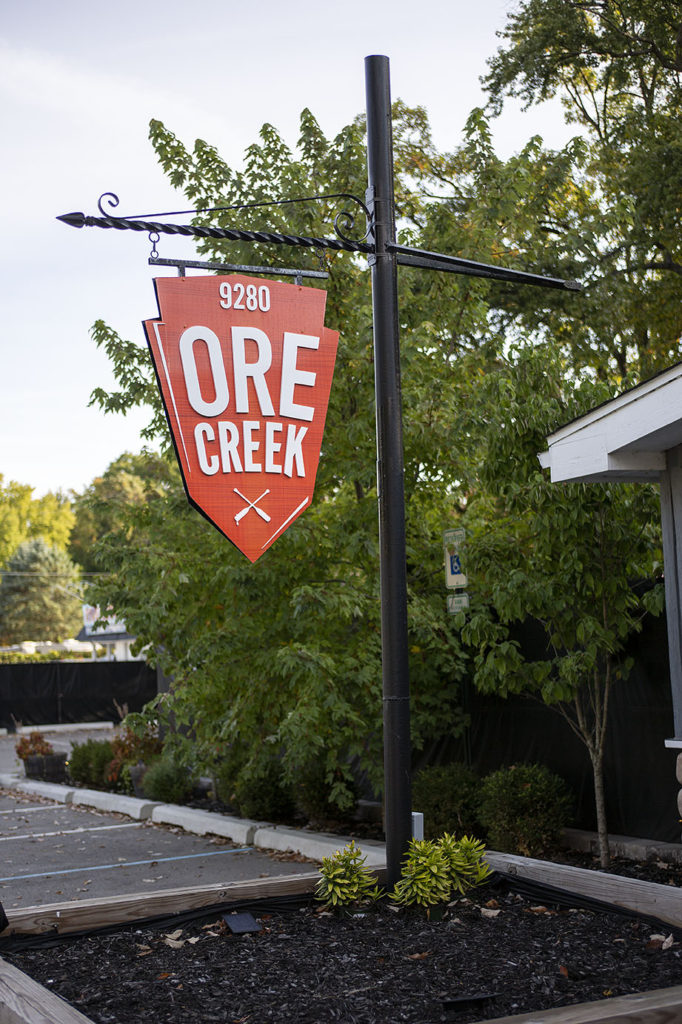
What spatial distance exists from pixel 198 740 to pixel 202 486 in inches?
225

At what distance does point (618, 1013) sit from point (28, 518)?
227ft

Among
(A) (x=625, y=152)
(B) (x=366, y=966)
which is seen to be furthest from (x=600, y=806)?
(A) (x=625, y=152)

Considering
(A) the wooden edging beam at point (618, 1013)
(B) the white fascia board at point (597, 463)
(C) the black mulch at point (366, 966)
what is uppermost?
(B) the white fascia board at point (597, 463)

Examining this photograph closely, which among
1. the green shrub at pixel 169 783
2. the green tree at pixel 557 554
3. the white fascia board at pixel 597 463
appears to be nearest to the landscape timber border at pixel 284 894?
the green tree at pixel 557 554

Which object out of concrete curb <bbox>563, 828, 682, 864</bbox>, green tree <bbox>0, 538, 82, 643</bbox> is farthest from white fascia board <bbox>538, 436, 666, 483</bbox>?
green tree <bbox>0, 538, 82, 643</bbox>

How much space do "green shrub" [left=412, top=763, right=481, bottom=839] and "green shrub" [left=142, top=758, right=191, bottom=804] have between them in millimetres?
4863

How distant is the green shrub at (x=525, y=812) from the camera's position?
326 inches

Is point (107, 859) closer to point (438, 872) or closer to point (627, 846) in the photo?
point (627, 846)

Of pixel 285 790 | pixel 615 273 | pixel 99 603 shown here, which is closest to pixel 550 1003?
pixel 99 603

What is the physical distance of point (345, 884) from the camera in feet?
18.6

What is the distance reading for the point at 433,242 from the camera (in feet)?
32.8

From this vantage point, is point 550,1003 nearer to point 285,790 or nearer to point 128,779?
point 285,790

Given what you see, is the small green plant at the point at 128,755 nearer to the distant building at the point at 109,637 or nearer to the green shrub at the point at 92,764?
the green shrub at the point at 92,764

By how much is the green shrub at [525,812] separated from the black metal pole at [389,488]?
2666 millimetres
